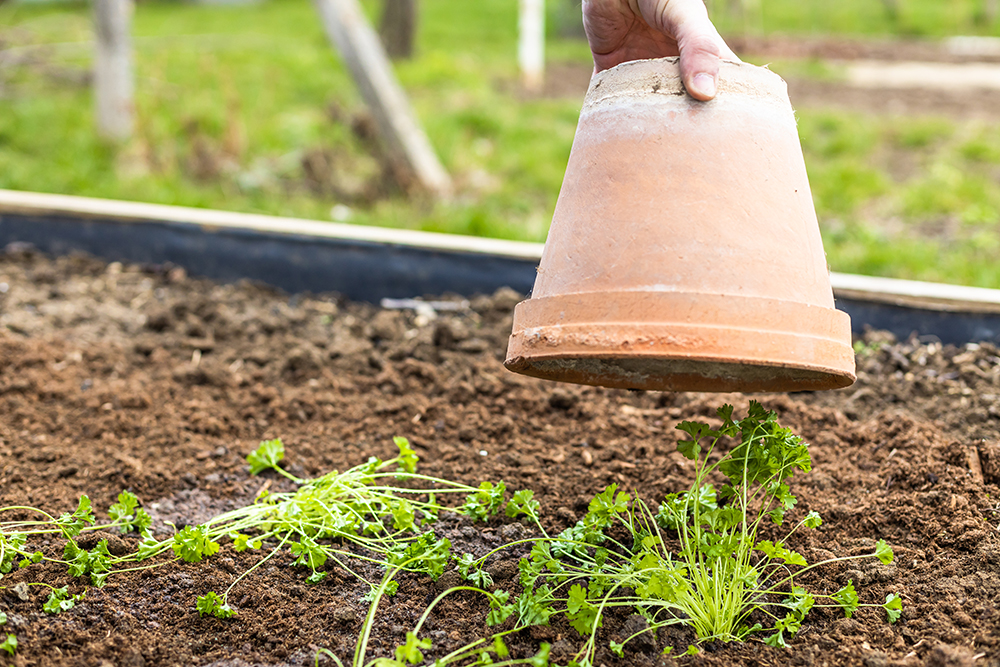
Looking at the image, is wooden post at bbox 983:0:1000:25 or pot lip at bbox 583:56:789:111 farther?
wooden post at bbox 983:0:1000:25

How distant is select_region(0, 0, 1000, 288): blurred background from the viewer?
13.8 feet

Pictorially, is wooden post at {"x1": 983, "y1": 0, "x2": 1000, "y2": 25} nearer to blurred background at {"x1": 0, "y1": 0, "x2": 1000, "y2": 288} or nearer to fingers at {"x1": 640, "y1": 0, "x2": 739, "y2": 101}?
A: blurred background at {"x1": 0, "y1": 0, "x2": 1000, "y2": 288}

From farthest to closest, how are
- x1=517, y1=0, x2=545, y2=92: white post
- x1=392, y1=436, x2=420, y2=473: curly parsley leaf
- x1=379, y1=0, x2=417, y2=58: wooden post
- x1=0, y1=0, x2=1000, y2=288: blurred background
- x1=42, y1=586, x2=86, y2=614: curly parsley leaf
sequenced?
x1=379, y1=0, x2=417, y2=58: wooden post
x1=517, y1=0, x2=545, y2=92: white post
x1=0, y1=0, x2=1000, y2=288: blurred background
x1=392, y1=436, x2=420, y2=473: curly parsley leaf
x1=42, y1=586, x2=86, y2=614: curly parsley leaf

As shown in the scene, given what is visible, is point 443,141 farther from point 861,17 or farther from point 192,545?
point 861,17

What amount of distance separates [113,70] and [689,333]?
4.37 metres

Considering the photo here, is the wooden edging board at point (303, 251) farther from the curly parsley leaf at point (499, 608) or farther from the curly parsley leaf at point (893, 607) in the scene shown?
the curly parsley leaf at point (499, 608)

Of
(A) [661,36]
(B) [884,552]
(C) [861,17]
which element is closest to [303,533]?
(B) [884,552]

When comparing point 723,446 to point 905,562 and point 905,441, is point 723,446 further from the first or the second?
point 905,562

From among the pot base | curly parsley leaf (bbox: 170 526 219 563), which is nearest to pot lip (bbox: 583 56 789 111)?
the pot base

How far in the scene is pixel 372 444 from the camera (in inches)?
86.0

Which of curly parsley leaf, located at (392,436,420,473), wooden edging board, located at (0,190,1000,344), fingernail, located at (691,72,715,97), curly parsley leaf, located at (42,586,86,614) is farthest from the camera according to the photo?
wooden edging board, located at (0,190,1000,344)

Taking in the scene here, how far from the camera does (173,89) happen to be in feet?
20.7

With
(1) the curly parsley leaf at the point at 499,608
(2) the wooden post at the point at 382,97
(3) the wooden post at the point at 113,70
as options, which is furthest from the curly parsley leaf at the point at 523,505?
(3) the wooden post at the point at 113,70

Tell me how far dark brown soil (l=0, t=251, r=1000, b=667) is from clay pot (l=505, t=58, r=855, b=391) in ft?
1.46
